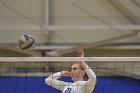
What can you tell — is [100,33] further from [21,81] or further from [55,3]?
[21,81]

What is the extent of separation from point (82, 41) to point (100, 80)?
2.77 feet

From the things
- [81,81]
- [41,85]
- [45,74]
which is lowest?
[41,85]

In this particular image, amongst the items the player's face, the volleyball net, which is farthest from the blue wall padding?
the player's face

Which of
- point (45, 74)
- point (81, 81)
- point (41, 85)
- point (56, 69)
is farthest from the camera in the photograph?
point (56, 69)

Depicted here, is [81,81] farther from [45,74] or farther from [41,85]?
[45,74]

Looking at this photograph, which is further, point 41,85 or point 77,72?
point 41,85

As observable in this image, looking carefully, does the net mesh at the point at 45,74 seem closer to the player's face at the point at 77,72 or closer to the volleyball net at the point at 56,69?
the volleyball net at the point at 56,69

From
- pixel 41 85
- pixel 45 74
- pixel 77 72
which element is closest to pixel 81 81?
pixel 77 72

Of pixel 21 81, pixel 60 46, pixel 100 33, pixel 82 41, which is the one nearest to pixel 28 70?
A: pixel 21 81

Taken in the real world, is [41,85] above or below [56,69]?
below

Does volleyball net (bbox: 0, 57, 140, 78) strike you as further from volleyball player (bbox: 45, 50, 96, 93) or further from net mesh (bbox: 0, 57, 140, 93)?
volleyball player (bbox: 45, 50, 96, 93)

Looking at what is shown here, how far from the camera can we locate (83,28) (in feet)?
18.4

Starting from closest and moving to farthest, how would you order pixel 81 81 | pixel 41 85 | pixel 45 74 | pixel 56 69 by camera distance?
pixel 81 81, pixel 41 85, pixel 45 74, pixel 56 69

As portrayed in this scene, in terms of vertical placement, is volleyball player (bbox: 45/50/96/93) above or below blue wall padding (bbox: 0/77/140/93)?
above
